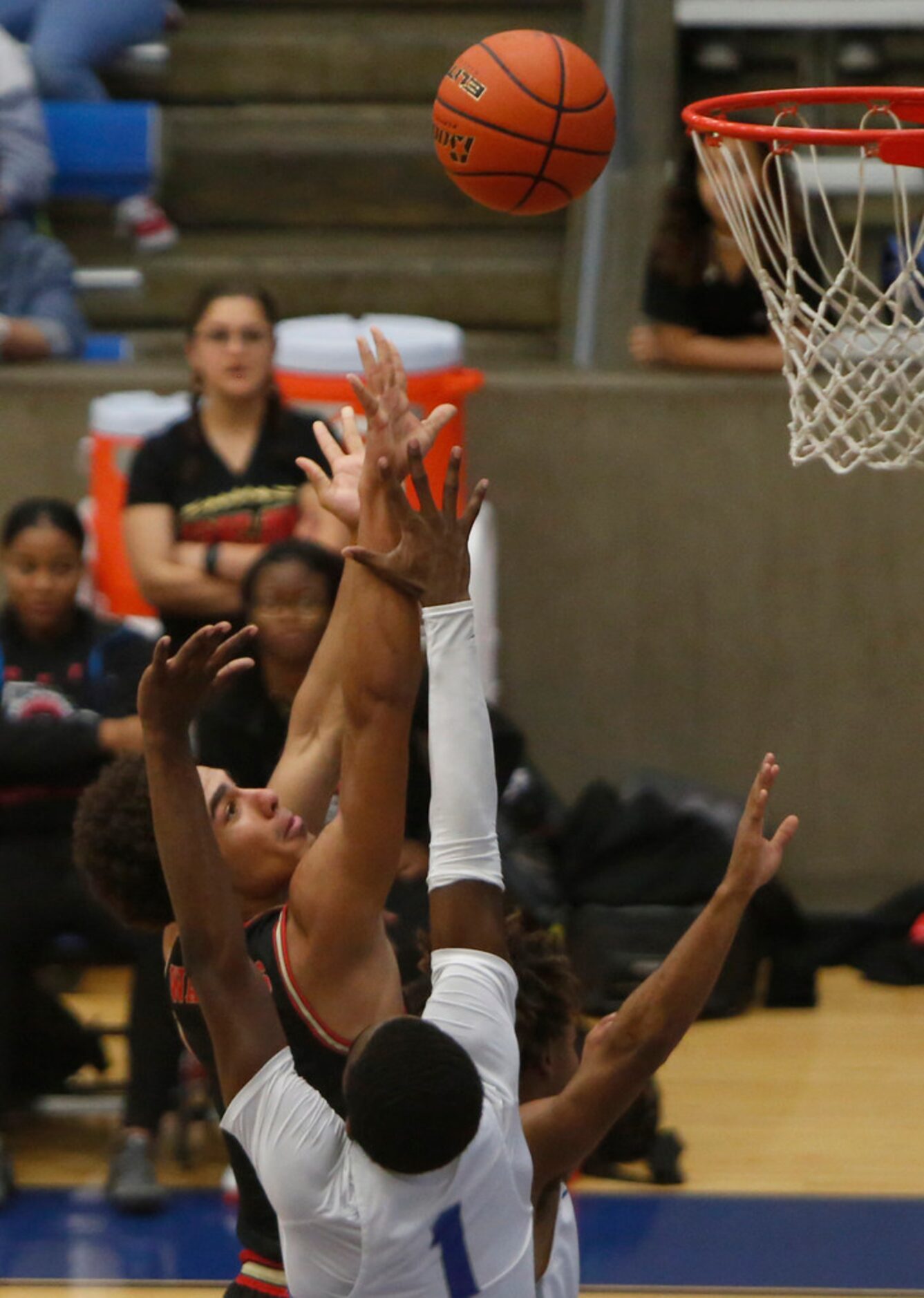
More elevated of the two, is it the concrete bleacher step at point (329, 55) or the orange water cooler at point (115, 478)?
the concrete bleacher step at point (329, 55)

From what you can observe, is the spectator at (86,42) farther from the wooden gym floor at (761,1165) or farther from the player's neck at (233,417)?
the wooden gym floor at (761,1165)

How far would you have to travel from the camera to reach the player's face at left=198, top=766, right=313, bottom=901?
8.02 feet

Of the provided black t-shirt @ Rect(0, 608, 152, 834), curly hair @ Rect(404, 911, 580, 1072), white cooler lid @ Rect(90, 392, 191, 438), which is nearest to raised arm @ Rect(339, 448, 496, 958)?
curly hair @ Rect(404, 911, 580, 1072)

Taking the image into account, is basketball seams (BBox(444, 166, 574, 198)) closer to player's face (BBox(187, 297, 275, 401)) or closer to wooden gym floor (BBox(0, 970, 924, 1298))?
player's face (BBox(187, 297, 275, 401))

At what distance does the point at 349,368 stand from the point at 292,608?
1095 mm

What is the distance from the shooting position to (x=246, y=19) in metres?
8.06

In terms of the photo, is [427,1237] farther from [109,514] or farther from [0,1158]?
[109,514]

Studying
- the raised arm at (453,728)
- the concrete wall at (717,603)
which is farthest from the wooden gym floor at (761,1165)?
the raised arm at (453,728)

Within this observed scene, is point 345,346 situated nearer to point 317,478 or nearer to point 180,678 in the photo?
point 317,478

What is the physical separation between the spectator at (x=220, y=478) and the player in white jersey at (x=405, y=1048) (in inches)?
106

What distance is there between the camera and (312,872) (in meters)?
2.22

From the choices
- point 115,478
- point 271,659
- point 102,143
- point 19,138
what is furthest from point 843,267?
point 102,143

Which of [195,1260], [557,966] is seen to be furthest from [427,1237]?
[195,1260]

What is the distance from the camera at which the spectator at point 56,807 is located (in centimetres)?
437
